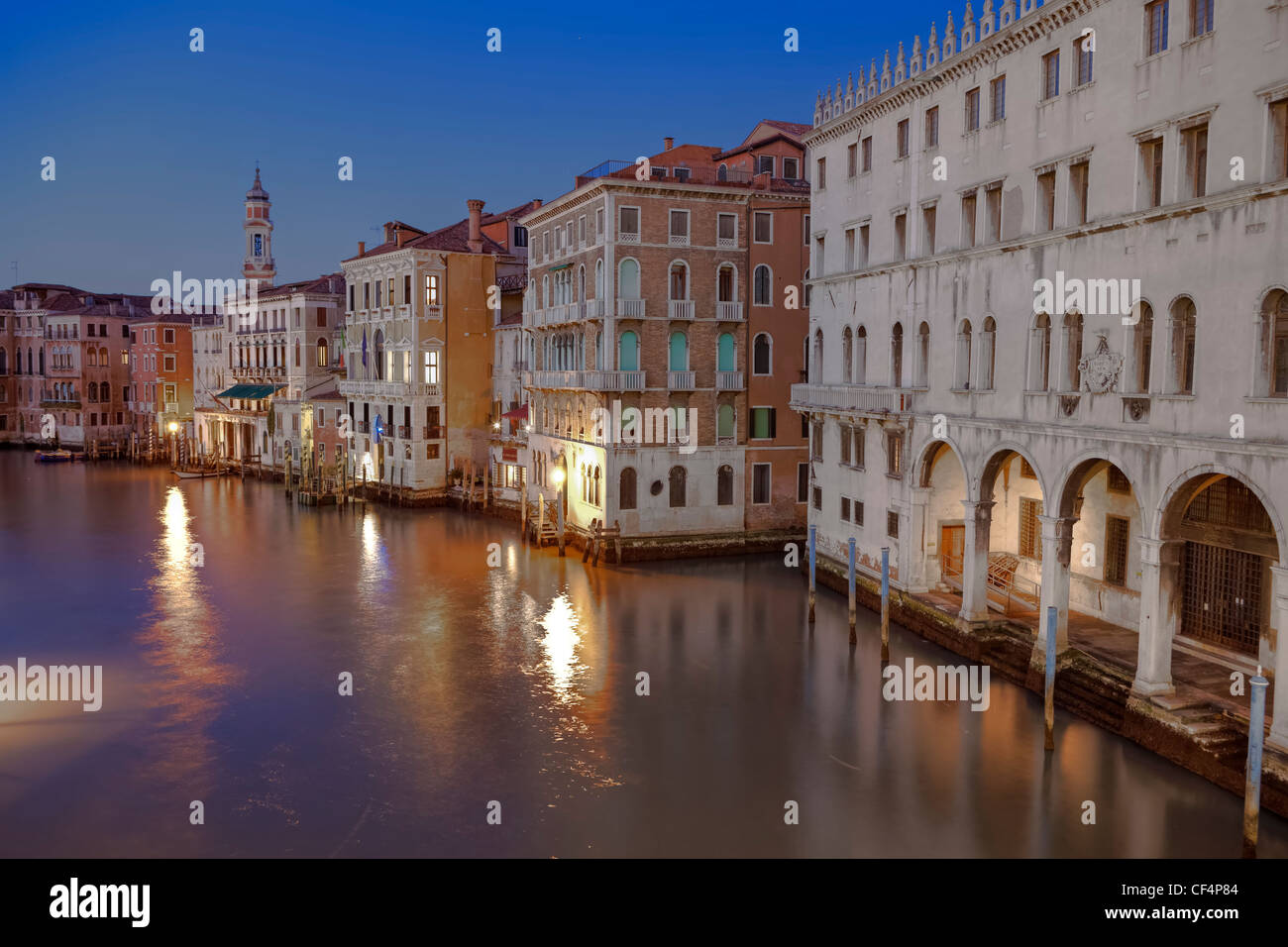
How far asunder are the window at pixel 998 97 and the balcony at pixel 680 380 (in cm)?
1506

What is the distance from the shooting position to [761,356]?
36656 millimetres

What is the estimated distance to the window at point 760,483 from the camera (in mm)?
36656

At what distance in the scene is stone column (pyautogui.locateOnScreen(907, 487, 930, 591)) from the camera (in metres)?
25.2

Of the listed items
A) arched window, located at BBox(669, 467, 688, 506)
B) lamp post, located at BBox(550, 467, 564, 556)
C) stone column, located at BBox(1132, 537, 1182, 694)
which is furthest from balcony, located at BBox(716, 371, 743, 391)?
stone column, located at BBox(1132, 537, 1182, 694)

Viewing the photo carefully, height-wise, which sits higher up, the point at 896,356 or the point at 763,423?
the point at 896,356

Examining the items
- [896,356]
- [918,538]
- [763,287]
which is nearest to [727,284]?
[763,287]

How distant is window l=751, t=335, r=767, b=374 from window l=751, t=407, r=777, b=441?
1.39 meters

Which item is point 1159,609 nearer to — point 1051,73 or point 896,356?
point 1051,73

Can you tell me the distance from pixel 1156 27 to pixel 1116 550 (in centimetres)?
1051

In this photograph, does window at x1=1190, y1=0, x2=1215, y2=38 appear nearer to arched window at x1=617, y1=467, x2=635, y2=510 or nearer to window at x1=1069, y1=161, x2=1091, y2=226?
window at x1=1069, y1=161, x2=1091, y2=226

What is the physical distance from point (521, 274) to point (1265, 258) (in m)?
38.4
